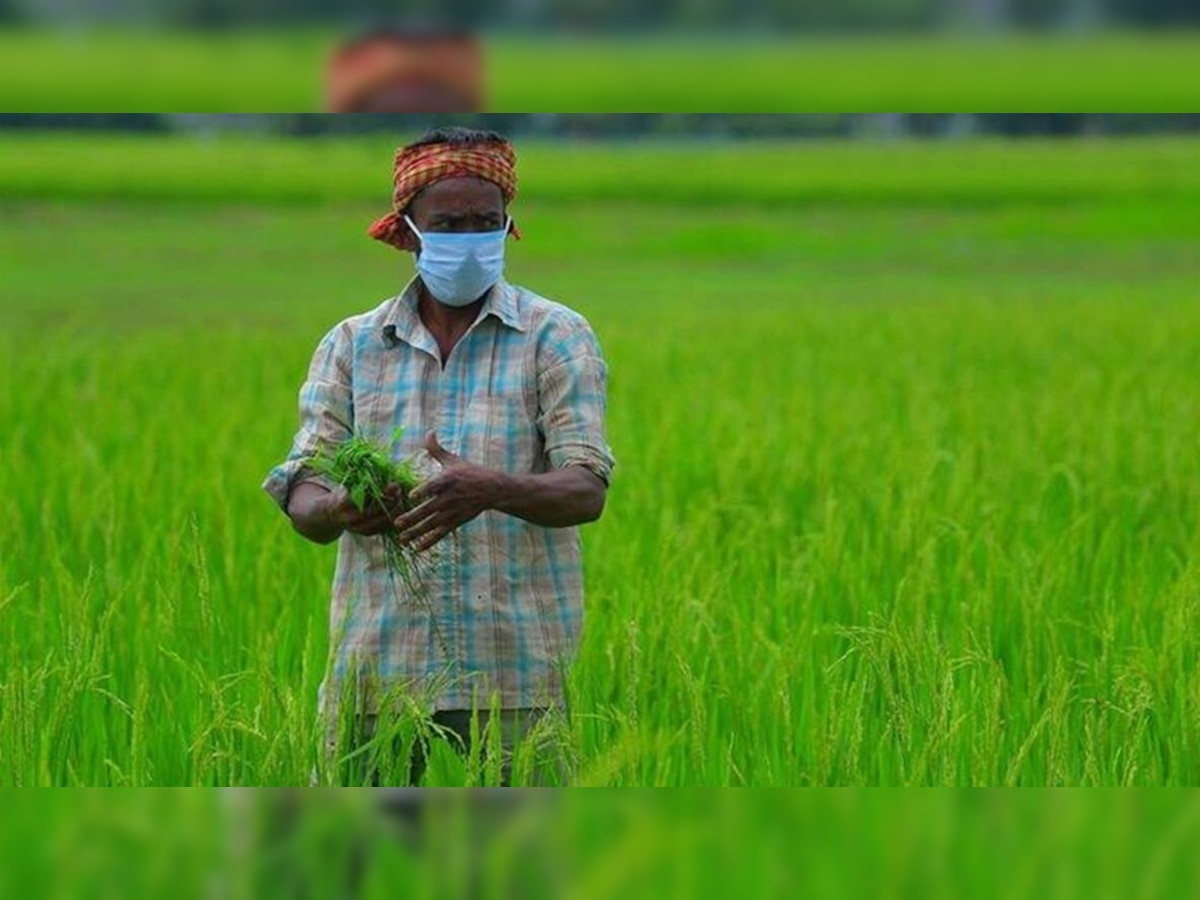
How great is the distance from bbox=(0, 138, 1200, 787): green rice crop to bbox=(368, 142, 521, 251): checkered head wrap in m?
0.26

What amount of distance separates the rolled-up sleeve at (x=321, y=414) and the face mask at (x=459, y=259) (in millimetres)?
125

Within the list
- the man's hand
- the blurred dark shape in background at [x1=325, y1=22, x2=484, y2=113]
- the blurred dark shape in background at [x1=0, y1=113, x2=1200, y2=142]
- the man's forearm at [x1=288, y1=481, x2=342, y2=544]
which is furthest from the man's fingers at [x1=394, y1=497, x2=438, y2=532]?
the blurred dark shape in background at [x1=325, y1=22, x2=484, y2=113]

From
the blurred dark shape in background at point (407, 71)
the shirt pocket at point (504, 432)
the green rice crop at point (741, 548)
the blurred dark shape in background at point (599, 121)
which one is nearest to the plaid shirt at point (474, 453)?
the shirt pocket at point (504, 432)

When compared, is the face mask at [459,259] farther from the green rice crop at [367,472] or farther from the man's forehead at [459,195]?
the green rice crop at [367,472]

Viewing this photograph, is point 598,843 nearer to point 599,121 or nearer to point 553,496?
point 599,121

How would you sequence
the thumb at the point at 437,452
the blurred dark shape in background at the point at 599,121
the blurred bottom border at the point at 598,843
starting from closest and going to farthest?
the blurred bottom border at the point at 598,843
the blurred dark shape in background at the point at 599,121
the thumb at the point at 437,452

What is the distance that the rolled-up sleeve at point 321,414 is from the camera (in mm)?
1804

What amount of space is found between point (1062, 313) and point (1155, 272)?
20.1 ft

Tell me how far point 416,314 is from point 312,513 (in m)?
0.22

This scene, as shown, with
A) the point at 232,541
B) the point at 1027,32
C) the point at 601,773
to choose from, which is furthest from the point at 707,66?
the point at 232,541

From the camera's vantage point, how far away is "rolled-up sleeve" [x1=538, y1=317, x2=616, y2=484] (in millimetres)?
1759

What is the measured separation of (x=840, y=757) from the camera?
5.44 feet

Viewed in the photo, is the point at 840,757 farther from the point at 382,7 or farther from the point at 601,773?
the point at 382,7

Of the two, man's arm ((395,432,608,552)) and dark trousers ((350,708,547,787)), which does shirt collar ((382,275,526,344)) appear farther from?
dark trousers ((350,708,547,787))
